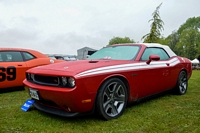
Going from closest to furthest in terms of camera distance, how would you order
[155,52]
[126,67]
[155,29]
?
[126,67], [155,52], [155,29]

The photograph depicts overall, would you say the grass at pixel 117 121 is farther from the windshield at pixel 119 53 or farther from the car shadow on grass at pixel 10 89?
the car shadow on grass at pixel 10 89

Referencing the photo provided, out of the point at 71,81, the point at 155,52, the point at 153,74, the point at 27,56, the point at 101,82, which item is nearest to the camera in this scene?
the point at 71,81

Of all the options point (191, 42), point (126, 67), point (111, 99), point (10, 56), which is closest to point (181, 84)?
point (126, 67)

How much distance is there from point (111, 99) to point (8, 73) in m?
3.04

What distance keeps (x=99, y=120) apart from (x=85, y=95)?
1.80ft

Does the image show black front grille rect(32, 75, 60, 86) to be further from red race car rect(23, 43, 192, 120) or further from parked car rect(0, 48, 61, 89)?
parked car rect(0, 48, 61, 89)

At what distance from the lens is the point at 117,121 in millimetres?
2773

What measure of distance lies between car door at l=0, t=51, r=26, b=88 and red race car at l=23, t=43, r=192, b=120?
5.79ft

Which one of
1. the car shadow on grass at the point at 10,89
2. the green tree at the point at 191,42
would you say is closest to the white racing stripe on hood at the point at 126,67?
the car shadow on grass at the point at 10,89

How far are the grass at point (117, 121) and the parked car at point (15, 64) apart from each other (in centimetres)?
122

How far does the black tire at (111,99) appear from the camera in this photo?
8.77 feet

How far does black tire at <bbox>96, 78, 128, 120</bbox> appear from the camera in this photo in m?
2.67

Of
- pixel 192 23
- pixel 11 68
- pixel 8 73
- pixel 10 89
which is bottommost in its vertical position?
pixel 10 89

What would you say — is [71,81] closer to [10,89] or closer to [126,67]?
[126,67]
